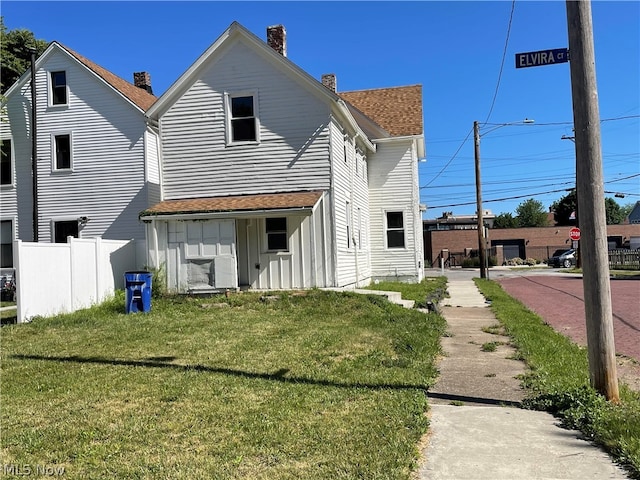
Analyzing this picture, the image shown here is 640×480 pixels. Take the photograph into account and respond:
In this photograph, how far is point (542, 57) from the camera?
618 cm

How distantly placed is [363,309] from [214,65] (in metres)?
8.91

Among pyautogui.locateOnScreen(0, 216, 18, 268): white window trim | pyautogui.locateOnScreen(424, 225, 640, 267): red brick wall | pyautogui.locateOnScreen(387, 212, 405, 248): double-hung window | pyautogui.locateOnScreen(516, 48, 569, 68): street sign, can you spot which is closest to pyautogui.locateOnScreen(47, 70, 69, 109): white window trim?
pyautogui.locateOnScreen(0, 216, 18, 268): white window trim

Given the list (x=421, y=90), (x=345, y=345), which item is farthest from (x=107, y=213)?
(x=421, y=90)

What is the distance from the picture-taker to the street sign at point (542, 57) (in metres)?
6.01

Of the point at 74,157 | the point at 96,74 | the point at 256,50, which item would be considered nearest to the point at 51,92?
the point at 96,74

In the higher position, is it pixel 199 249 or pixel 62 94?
pixel 62 94

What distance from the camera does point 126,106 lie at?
761 inches

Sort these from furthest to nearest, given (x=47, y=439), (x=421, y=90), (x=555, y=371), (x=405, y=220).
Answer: (x=421, y=90)
(x=405, y=220)
(x=555, y=371)
(x=47, y=439)

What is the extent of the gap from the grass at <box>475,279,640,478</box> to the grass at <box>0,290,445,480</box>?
1.29 metres

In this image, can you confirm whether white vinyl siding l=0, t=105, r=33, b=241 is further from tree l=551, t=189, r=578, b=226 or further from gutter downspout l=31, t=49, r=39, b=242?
tree l=551, t=189, r=578, b=226

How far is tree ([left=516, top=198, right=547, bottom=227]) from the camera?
99.9 m

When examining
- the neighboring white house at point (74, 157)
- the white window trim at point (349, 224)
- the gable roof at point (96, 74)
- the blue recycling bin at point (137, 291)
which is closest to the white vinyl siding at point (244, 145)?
the white window trim at point (349, 224)

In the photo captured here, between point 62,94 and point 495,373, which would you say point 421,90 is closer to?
point 62,94

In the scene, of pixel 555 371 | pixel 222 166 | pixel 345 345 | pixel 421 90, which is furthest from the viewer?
pixel 421 90
